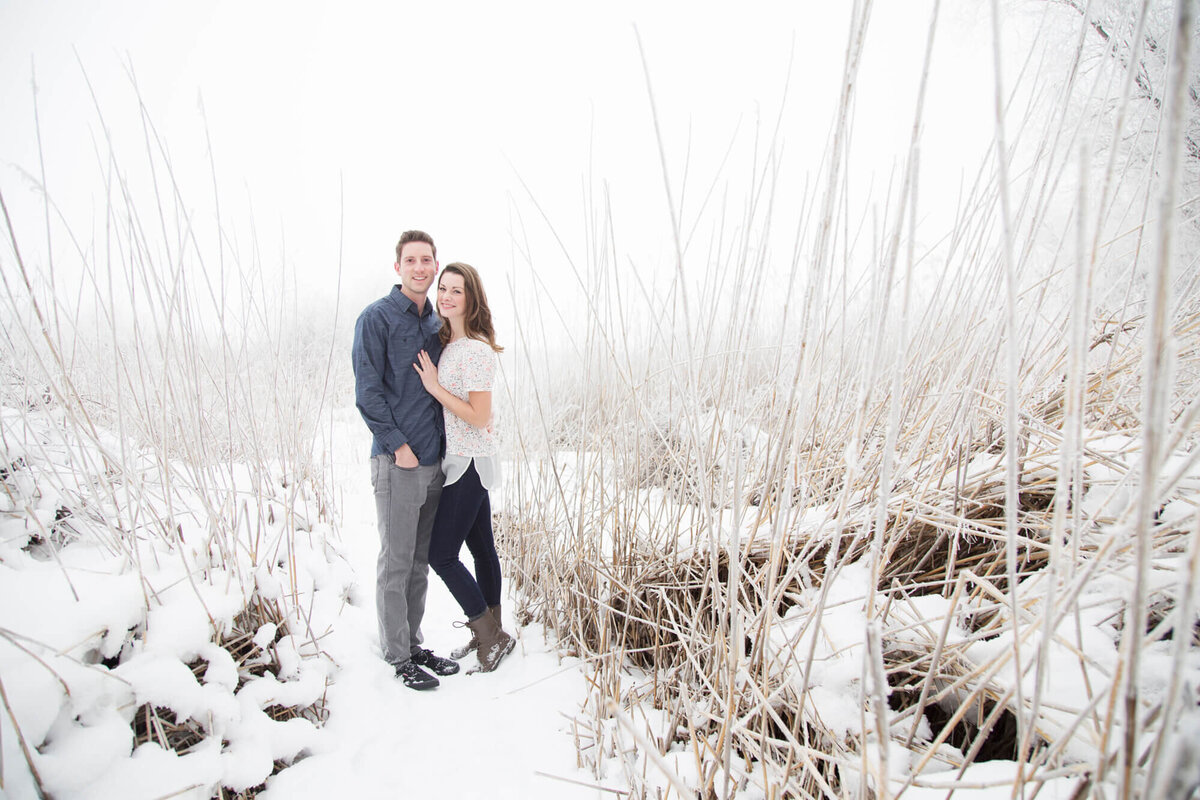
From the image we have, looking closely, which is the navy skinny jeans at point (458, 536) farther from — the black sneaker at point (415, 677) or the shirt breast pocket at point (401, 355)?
the shirt breast pocket at point (401, 355)

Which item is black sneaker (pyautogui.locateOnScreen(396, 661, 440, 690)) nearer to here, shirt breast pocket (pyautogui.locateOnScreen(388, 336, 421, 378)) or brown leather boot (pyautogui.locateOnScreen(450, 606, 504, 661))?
brown leather boot (pyautogui.locateOnScreen(450, 606, 504, 661))

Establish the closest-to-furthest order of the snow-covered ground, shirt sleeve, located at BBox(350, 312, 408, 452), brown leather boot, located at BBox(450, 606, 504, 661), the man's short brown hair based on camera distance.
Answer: the snow-covered ground
shirt sleeve, located at BBox(350, 312, 408, 452)
the man's short brown hair
brown leather boot, located at BBox(450, 606, 504, 661)

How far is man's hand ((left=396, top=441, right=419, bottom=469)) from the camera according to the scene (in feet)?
4.49

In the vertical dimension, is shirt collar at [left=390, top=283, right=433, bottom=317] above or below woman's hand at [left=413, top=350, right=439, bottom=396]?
above

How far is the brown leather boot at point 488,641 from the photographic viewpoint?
4.98 ft

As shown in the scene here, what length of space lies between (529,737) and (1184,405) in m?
1.54

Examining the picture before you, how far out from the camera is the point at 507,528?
2.03 metres

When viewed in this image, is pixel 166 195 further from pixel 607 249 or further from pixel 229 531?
pixel 607 249

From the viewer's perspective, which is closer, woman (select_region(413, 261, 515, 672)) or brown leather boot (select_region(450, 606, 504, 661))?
woman (select_region(413, 261, 515, 672))

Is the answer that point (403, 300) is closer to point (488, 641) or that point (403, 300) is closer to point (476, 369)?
point (476, 369)

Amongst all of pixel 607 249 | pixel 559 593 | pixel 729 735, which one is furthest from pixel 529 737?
pixel 607 249

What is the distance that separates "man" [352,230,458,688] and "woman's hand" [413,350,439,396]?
0.02m

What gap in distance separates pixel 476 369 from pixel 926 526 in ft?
3.93

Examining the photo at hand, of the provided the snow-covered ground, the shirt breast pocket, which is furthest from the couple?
the snow-covered ground
